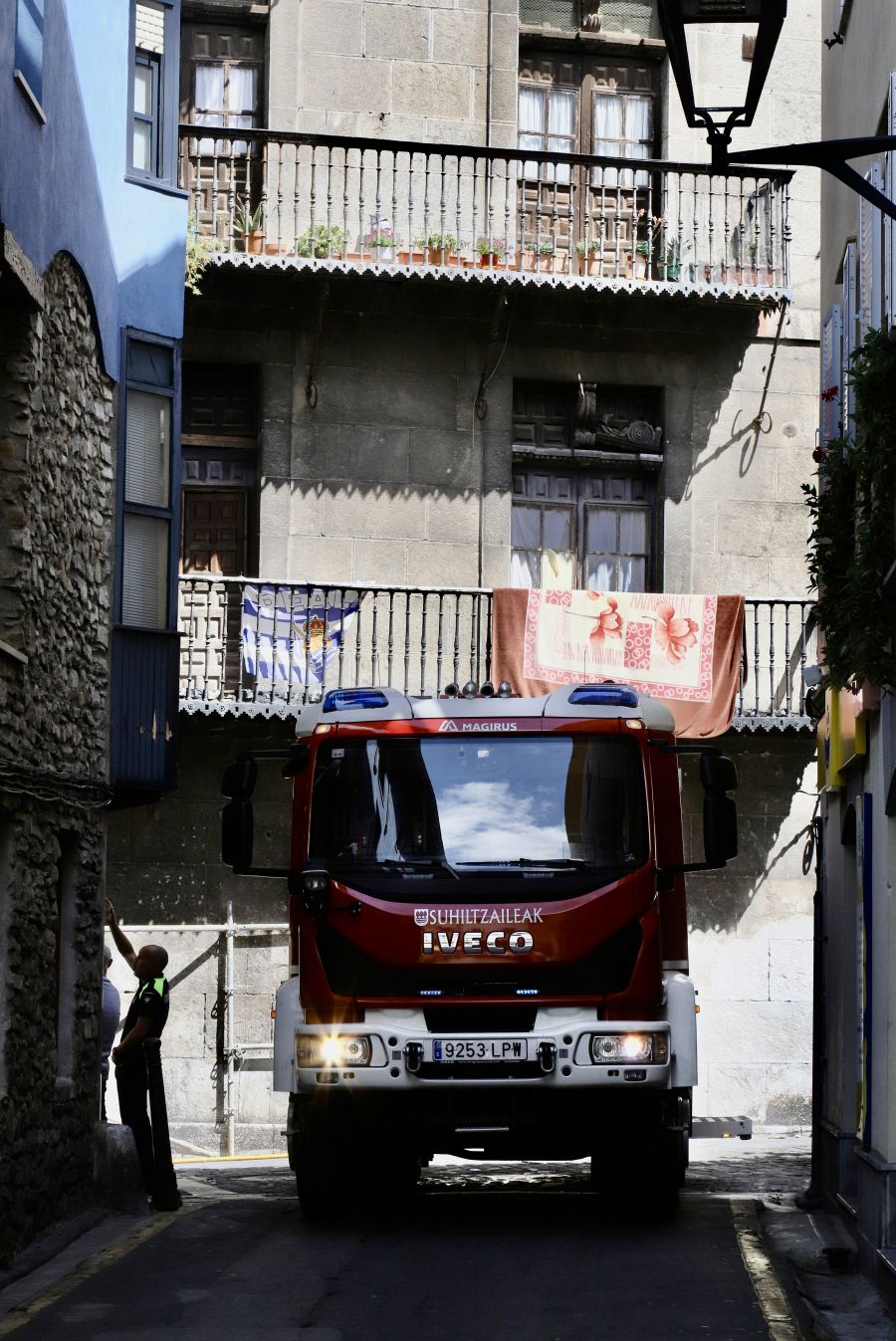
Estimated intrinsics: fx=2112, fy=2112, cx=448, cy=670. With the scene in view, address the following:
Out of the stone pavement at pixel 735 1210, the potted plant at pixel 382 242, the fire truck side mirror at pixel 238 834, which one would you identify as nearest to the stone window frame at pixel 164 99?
the potted plant at pixel 382 242

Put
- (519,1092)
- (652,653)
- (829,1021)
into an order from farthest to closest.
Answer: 1. (652,653)
2. (829,1021)
3. (519,1092)

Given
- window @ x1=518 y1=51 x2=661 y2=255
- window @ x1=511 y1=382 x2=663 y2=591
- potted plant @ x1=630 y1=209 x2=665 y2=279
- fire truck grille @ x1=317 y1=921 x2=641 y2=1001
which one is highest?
window @ x1=518 y1=51 x2=661 y2=255

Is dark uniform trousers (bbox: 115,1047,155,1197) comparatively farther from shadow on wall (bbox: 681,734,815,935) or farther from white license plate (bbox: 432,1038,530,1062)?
shadow on wall (bbox: 681,734,815,935)

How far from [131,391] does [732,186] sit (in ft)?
30.8

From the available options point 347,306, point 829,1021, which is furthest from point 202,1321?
point 347,306

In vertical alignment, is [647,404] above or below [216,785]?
above

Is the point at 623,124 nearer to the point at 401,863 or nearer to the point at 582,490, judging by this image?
the point at 582,490

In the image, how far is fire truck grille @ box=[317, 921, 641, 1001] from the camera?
12000mm

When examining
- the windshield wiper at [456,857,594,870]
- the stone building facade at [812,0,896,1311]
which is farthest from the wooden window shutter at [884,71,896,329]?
the windshield wiper at [456,857,594,870]

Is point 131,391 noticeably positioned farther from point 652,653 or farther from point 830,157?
point 830,157

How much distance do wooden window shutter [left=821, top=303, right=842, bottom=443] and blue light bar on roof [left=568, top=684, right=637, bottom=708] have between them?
93.0 inches

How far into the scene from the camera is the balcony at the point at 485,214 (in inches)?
839

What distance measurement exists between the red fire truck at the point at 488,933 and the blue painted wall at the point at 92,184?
3.55 meters

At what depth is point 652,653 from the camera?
21.2 m
